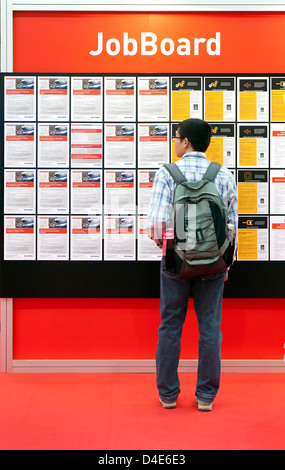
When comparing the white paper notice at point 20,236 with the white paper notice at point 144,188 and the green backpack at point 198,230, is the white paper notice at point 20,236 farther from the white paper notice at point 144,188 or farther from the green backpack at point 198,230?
the green backpack at point 198,230

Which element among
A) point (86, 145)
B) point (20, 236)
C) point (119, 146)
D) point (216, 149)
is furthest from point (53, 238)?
point (216, 149)

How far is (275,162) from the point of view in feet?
10.2

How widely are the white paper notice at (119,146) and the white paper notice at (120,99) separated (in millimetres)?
69

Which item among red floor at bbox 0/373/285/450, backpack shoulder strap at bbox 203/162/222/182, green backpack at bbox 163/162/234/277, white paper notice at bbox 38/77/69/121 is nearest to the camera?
red floor at bbox 0/373/285/450

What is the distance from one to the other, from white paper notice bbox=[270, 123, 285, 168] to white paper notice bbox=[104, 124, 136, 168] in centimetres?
95

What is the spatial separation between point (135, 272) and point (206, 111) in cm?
121

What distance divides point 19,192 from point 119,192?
2.27ft

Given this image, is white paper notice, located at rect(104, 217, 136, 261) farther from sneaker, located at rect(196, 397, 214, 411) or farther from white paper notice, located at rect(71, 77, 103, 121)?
sneaker, located at rect(196, 397, 214, 411)

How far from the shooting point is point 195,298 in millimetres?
2545

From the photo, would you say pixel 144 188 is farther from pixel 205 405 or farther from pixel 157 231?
pixel 205 405

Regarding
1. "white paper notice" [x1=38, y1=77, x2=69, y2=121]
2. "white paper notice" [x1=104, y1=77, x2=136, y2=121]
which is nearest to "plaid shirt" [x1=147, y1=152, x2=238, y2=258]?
"white paper notice" [x1=104, y1=77, x2=136, y2=121]

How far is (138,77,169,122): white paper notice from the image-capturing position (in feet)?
10.1

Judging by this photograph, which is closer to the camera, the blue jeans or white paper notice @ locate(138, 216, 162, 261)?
the blue jeans
